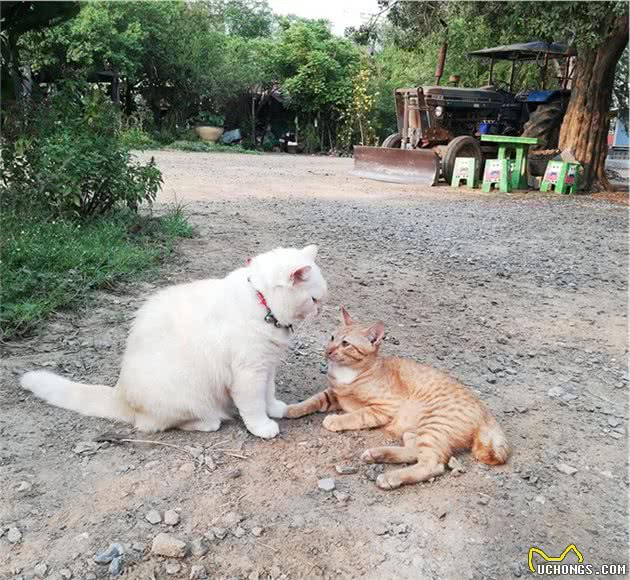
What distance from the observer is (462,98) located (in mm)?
12359

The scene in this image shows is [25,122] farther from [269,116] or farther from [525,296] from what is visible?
[269,116]

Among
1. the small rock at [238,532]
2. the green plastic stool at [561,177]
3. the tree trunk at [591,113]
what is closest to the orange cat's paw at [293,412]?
the small rock at [238,532]

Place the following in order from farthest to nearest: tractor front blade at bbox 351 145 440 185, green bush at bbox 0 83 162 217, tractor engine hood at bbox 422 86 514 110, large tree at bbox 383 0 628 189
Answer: tractor engine hood at bbox 422 86 514 110 → tractor front blade at bbox 351 145 440 185 → large tree at bbox 383 0 628 189 → green bush at bbox 0 83 162 217

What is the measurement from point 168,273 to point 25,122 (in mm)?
1967

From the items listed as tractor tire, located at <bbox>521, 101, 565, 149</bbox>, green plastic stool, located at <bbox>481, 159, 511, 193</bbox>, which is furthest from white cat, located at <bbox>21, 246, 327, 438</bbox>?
tractor tire, located at <bbox>521, 101, 565, 149</bbox>

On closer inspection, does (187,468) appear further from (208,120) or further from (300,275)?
(208,120)

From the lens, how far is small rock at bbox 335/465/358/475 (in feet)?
7.85

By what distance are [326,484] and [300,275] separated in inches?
33.5

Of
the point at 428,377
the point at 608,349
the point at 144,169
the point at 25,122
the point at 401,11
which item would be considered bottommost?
the point at 608,349

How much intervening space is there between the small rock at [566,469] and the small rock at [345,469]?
2.91 ft

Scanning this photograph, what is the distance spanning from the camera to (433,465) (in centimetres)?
237

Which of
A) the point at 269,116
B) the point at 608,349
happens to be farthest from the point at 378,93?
the point at 608,349

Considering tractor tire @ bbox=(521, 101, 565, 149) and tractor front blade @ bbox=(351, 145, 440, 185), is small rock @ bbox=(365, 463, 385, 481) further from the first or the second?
tractor tire @ bbox=(521, 101, 565, 149)

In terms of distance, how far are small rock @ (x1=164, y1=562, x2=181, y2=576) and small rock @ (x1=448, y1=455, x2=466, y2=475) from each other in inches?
44.9
